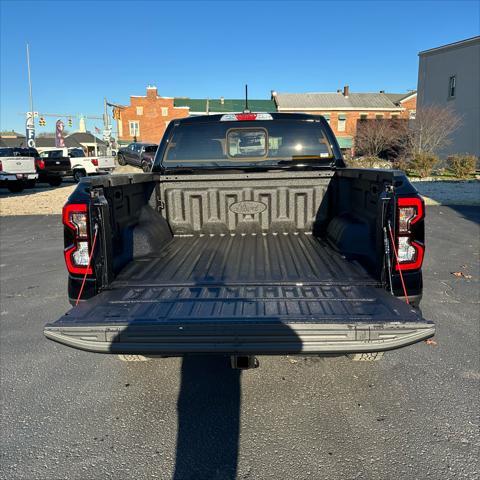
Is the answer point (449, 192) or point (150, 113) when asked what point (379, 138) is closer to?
point (449, 192)

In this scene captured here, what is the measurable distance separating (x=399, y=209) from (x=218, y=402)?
187cm

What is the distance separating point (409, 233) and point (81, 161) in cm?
2367

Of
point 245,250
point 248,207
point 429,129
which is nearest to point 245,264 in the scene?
point 245,250

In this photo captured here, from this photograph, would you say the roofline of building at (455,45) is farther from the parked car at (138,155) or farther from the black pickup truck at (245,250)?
the black pickup truck at (245,250)

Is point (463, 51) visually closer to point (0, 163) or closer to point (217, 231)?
point (0, 163)

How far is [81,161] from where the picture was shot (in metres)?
23.5

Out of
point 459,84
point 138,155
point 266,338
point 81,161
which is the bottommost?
point 266,338

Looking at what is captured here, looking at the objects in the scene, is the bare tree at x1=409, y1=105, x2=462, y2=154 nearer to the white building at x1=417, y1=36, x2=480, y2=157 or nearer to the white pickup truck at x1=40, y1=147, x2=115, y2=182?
the white building at x1=417, y1=36, x2=480, y2=157

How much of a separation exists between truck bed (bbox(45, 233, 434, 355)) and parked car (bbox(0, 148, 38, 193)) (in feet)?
57.5

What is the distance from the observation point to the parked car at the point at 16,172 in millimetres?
17859

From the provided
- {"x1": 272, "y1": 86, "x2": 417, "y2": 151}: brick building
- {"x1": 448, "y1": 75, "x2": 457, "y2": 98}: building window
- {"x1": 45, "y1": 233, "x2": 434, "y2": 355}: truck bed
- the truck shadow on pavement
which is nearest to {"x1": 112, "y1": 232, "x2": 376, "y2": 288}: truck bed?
{"x1": 45, "y1": 233, "x2": 434, "y2": 355}: truck bed

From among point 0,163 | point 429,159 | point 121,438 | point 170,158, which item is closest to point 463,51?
point 429,159

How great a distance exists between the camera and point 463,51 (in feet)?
96.4

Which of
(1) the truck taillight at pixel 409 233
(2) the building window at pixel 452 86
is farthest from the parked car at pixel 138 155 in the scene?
(1) the truck taillight at pixel 409 233
